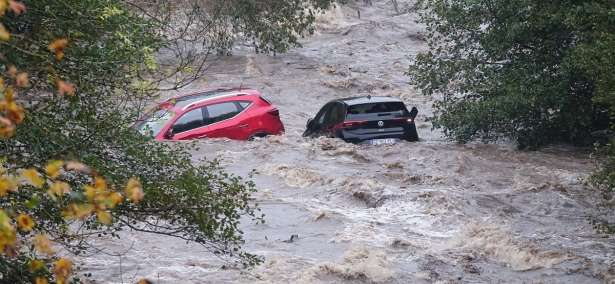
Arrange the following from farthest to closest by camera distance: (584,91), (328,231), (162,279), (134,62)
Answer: (584,91) → (328,231) → (162,279) → (134,62)

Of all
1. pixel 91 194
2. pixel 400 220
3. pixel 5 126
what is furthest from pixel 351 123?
pixel 5 126

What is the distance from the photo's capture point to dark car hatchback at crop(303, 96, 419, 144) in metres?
17.7

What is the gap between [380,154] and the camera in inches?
→ 691

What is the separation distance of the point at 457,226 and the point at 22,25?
863cm

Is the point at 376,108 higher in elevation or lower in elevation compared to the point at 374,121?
higher

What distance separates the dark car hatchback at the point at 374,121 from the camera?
1770 cm

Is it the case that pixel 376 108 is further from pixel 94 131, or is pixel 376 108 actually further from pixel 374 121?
pixel 94 131

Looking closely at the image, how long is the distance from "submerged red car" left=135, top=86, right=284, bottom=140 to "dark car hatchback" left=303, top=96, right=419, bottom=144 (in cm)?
166

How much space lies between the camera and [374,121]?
17953mm

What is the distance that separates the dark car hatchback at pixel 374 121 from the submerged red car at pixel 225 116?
1.66 m

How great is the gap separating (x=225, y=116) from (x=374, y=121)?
10.3ft

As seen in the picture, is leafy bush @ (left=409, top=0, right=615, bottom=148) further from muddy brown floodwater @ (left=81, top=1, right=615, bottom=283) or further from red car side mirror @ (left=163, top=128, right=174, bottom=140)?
red car side mirror @ (left=163, top=128, right=174, bottom=140)

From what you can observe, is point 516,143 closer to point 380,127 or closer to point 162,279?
point 380,127

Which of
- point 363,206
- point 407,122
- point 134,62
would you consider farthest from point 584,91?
point 134,62
